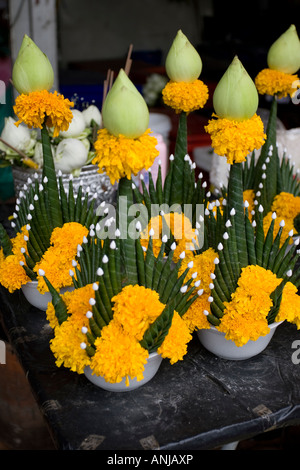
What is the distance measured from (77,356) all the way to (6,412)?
82cm

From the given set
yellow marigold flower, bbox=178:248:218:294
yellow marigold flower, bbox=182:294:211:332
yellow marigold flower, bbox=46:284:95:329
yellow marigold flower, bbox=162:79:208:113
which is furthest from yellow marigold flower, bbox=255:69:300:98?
yellow marigold flower, bbox=46:284:95:329

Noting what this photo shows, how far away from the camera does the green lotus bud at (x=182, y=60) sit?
1147 millimetres

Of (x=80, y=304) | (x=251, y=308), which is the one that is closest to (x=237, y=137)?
(x=251, y=308)

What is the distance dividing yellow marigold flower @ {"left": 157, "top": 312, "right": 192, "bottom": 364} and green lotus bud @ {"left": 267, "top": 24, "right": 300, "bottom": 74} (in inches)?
31.5

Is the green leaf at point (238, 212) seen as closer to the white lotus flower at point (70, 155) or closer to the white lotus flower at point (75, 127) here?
the white lotus flower at point (70, 155)

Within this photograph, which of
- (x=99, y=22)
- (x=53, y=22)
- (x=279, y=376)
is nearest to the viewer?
(x=279, y=376)

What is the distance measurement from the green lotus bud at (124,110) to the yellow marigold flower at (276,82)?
0.61m

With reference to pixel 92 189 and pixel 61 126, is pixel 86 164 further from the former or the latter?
pixel 61 126

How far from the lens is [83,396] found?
3.09ft

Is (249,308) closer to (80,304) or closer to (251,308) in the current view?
(251,308)

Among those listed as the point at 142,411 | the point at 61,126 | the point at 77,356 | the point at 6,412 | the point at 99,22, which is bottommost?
the point at 6,412

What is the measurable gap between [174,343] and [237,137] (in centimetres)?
40

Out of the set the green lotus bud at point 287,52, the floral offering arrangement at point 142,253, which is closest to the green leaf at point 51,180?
the floral offering arrangement at point 142,253

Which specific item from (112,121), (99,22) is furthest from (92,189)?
(99,22)
